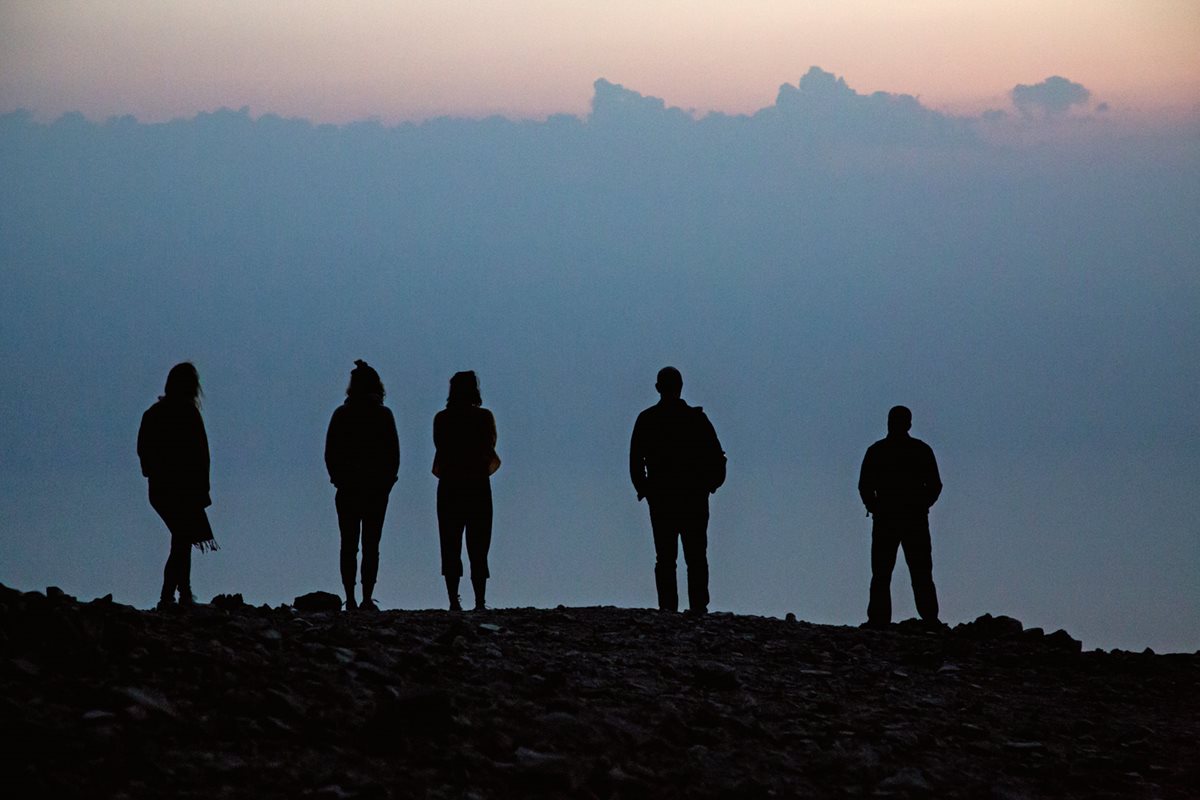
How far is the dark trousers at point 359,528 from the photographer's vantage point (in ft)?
45.5

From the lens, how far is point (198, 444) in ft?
43.6

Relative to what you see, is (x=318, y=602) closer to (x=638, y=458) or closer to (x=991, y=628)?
(x=638, y=458)

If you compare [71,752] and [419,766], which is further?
[419,766]

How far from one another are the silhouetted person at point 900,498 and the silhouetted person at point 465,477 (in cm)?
376

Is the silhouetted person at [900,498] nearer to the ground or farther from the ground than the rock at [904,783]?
farther from the ground

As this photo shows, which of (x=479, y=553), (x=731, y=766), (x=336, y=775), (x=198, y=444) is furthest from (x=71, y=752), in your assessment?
(x=479, y=553)

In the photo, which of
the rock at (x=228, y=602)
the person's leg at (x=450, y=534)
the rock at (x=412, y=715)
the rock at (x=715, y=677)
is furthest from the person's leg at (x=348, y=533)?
the rock at (x=412, y=715)

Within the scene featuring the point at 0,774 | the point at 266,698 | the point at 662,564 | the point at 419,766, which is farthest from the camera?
the point at 662,564

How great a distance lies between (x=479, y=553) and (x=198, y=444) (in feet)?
9.48

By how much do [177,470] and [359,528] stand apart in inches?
70.5

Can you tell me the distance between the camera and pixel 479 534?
46.8 ft

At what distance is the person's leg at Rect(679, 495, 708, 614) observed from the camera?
45.7 feet

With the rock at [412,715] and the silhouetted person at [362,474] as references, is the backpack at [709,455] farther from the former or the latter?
the rock at [412,715]

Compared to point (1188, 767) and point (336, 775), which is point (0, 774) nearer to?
point (336, 775)
